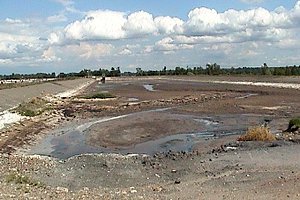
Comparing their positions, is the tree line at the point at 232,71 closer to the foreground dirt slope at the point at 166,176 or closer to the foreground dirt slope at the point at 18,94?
the foreground dirt slope at the point at 18,94

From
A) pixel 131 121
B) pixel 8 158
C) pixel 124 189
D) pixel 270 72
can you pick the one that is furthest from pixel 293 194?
pixel 270 72

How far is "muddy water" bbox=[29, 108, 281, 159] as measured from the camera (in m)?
24.8

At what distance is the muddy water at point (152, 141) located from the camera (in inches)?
977

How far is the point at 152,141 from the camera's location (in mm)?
27453

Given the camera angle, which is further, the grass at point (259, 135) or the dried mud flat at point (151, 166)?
the grass at point (259, 135)

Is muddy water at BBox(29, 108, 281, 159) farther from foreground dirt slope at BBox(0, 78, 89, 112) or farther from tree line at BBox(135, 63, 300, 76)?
tree line at BBox(135, 63, 300, 76)

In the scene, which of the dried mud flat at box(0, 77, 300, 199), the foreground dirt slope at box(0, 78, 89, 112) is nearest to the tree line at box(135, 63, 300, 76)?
the foreground dirt slope at box(0, 78, 89, 112)

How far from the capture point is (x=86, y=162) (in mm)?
19156

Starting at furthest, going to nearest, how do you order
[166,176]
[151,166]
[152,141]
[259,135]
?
[152,141], [259,135], [151,166], [166,176]

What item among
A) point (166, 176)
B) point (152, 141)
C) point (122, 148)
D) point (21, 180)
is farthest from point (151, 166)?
point (152, 141)

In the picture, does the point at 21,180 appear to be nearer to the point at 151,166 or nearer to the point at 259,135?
the point at 151,166

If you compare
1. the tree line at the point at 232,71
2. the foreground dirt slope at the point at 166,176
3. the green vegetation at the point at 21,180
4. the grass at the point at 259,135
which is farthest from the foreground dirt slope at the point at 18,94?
the tree line at the point at 232,71

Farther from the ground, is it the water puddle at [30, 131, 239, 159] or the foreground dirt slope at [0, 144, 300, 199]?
the foreground dirt slope at [0, 144, 300, 199]

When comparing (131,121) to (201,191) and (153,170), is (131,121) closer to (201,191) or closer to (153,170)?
(153,170)
